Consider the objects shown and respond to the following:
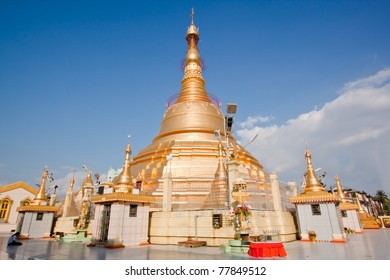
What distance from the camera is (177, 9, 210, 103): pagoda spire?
24078 millimetres

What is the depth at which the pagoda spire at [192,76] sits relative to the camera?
2408cm

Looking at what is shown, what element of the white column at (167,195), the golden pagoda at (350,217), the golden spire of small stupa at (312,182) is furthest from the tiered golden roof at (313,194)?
the white column at (167,195)

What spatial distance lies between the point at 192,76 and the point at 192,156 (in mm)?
10539

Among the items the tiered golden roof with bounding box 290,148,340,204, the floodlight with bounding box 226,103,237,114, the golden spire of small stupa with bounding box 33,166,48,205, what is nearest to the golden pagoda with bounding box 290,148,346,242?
the tiered golden roof with bounding box 290,148,340,204

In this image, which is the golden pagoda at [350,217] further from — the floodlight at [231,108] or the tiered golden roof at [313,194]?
the floodlight at [231,108]

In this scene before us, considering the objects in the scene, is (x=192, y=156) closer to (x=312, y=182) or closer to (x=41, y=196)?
(x=312, y=182)

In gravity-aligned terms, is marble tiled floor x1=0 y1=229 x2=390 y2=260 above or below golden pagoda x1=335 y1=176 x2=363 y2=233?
below

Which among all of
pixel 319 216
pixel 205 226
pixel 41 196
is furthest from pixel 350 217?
pixel 41 196

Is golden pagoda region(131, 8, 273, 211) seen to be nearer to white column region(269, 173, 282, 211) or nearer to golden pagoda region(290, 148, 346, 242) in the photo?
white column region(269, 173, 282, 211)

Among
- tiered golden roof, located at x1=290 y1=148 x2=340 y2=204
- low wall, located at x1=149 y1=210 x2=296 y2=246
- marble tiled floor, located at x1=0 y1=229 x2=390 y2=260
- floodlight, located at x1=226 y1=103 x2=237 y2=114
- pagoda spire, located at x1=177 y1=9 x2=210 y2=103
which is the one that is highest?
pagoda spire, located at x1=177 y1=9 x2=210 y2=103

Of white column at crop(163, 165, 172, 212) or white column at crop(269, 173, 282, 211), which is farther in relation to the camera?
white column at crop(269, 173, 282, 211)

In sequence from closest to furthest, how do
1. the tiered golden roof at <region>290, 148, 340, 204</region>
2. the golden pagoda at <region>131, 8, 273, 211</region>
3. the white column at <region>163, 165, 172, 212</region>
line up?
the tiered golden roof at <region>290, 148, 340, 204</region>
the white column at <region>163, 165, 172, 212</region>
the golden pagoda at <region>131, 8, 273, 211</region>

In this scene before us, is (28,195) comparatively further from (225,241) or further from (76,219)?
(225,241)
